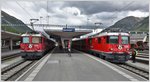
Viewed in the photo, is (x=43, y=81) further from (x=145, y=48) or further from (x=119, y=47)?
(x=145, y=48)

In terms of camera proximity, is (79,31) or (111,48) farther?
(79,31)

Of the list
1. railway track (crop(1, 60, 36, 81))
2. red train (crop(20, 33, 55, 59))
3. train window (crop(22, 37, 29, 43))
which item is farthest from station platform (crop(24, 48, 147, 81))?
train window (crop(22, 37, 29, 43))

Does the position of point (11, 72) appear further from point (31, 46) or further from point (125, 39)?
point (125, 39)

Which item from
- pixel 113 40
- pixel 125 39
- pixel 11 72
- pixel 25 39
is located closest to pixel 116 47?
pixel 113 40

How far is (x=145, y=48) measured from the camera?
65.0 meters

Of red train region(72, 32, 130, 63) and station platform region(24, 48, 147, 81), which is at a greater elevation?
red train region(72, 32, 130, 63)

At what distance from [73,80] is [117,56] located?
12.1 m

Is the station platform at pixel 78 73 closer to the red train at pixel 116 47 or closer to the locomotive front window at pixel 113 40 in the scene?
the red train at pixel 116 47

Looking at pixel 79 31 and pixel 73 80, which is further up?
pixel 79 31

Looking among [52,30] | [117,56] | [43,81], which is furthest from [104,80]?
[52,30]

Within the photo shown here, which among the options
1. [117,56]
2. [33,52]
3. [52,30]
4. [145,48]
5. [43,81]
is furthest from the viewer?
[145,48]

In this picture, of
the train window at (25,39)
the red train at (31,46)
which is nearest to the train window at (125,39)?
the red train at (31,46)

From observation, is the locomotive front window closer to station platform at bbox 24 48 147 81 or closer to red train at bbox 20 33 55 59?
station platform at bbox 24 48 147 81

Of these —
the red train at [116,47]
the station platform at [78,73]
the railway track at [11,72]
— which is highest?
the red train at [116,47]
